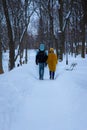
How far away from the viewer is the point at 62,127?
31.2 feet

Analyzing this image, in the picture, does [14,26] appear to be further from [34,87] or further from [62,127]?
[62,127]

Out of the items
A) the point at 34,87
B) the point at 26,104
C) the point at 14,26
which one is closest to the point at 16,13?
the point at 14,26

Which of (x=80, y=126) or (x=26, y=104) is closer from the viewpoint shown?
(x=80, y=126)

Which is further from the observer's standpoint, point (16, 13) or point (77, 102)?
point (16, 13)

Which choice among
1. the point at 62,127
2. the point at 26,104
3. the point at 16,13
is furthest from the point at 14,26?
the point at 62,127

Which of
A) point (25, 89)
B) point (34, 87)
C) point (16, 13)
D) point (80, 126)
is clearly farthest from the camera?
point (16, 13)

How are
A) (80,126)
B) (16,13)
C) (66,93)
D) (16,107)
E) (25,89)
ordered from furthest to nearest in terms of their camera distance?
1. (16,13)
2. (25,89)
3. (66,93)
4. (16,107)
5. (80,126)

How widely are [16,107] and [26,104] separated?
52 cm

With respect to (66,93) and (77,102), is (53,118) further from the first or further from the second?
(66,93)

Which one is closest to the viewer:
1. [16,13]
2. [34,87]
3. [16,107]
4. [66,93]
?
[16,107]

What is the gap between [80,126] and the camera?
940 cm

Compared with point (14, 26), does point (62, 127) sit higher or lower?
lower

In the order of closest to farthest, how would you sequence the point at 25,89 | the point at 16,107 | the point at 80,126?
1. the point at 80,126
2. the point at 16,107
3. the point at 25,89

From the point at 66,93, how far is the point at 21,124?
11.3 feet
